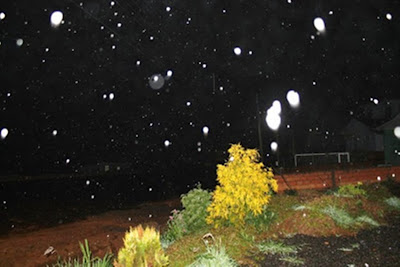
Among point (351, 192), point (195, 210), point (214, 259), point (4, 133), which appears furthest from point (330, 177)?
point (4, 133)

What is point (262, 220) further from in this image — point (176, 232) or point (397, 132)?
point (397, 132)

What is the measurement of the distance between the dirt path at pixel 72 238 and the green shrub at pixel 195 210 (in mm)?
2077

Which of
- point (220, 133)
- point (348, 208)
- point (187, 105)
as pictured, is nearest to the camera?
point (348, 208)

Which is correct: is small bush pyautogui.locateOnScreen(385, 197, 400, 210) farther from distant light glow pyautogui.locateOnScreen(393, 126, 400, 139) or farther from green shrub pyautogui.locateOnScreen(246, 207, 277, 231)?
distant light glow pyautogui.locateOnScreen(393, 126, 400, 139)

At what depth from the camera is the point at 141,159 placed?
59.1m

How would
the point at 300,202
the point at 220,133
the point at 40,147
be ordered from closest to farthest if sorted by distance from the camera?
1. the point at 300,202
2. the point at 40,147
3. the point at 220,133

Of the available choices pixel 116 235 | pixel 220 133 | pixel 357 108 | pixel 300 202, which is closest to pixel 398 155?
pixel 300 202

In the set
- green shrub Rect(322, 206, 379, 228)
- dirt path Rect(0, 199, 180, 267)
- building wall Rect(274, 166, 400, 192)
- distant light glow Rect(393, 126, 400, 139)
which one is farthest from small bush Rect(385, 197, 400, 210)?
distant light glow Rect(393, 126, 400, 139)

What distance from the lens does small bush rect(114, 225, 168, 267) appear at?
13.0 feet

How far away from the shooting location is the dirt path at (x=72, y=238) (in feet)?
25.5

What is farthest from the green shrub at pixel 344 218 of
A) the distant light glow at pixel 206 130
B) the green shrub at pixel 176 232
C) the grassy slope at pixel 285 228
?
the distant light glow at pixel 206 130

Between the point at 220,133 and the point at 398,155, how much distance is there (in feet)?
149

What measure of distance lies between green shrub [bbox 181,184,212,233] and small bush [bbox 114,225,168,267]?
304cm

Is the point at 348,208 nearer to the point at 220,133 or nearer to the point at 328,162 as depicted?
the point at 328,162
